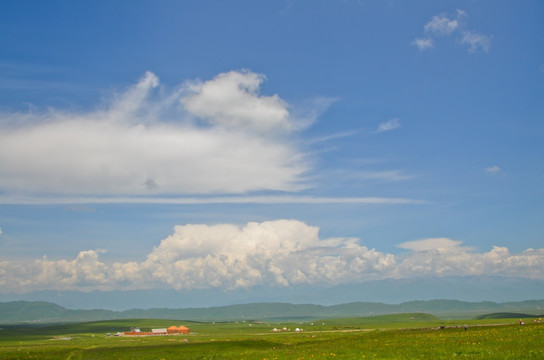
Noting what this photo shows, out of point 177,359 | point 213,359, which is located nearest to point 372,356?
point 213,359

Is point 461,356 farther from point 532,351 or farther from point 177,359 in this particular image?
point 177,359

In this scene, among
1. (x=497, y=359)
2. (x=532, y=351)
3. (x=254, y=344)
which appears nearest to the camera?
(x=497, y=359)

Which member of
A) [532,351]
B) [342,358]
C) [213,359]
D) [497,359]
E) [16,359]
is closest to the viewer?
[497,359]

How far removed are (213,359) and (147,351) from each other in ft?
77.4

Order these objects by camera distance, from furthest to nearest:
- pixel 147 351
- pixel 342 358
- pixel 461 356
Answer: pixel 147 351 → pixel 342 358 → pixel 461 356

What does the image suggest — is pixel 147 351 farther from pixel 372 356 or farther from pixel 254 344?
pixel 372 356

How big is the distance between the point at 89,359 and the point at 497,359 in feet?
158

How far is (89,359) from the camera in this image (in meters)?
56.2

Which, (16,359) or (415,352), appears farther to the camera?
(16,359)

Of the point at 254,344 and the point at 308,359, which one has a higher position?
the point at 308,359

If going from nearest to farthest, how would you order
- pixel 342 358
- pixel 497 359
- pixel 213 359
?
pixel 497 359 → pixel 342 358 → pixel 213 359

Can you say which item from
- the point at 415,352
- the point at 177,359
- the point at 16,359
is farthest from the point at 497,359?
the point at 16,359

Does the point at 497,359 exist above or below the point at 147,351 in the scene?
above

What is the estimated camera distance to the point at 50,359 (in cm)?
5822
